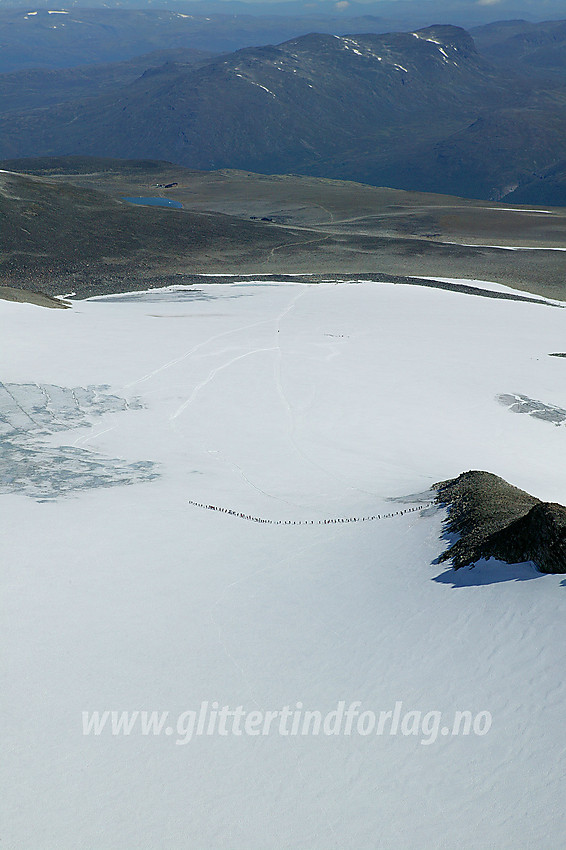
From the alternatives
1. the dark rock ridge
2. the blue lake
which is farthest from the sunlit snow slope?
the blue lake

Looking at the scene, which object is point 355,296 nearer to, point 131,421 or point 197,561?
point 131,421

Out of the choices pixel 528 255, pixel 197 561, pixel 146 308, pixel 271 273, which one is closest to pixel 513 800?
pixel 197 561

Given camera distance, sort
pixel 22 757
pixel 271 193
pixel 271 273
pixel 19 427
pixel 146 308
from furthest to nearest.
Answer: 1. pixel 271 193
2. pixel 271 273
3. pixel 146 308
4. pixel 19 427
5. pixel 22 757

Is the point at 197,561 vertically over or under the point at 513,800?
under

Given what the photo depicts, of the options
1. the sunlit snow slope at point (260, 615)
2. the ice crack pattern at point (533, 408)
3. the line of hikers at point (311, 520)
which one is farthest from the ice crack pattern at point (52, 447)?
the ice crack pattern at point (533, 408)

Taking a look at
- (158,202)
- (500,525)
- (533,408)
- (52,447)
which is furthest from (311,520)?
(158,202)

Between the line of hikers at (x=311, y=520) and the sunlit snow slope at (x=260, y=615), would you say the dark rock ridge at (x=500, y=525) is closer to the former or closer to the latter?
the sunlit snow slope at (x=260, y=615)
